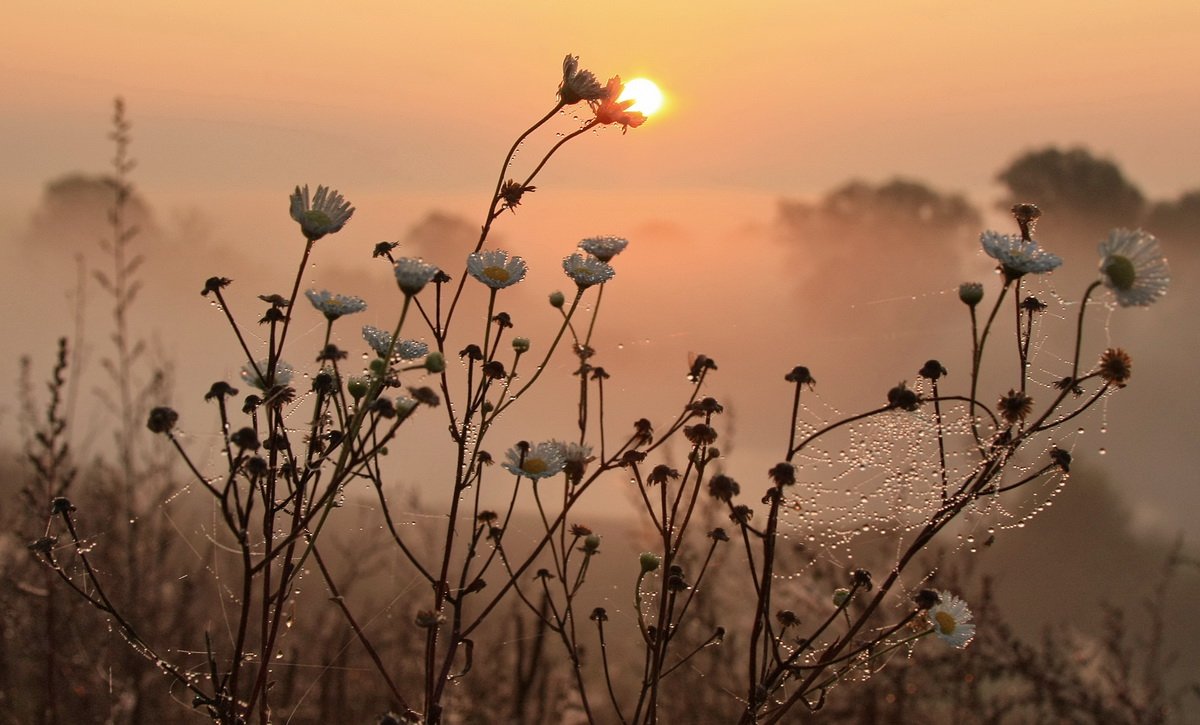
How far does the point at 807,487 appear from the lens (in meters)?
1.80

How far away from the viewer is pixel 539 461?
5.16 feet

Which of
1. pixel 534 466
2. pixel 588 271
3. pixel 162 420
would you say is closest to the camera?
pixel 162 420

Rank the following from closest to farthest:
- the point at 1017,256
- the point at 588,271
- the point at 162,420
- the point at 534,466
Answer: the point at 162,420 < the point at 1017,256 < the point at 534,466 < the point at 588,271

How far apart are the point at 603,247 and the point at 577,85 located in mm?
234

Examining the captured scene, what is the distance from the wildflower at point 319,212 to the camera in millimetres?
1460

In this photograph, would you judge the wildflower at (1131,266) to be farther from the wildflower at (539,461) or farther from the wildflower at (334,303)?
the wildflower at (334,303)

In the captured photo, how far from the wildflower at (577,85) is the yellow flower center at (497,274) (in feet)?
0.85

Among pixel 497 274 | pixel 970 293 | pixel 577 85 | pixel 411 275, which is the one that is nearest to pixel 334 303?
pixel 411 275

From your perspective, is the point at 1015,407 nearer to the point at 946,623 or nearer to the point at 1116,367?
the point at 1116,367

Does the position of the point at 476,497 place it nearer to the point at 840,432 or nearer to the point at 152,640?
the point at 840,432

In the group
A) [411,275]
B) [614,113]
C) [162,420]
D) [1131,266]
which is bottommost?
[162,420]

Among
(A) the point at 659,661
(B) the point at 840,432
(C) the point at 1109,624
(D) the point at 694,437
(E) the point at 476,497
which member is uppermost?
(C) the point at 1109,624

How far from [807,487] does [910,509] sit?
0.52 ft

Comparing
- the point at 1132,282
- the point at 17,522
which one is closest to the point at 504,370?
the point at 1132,282
